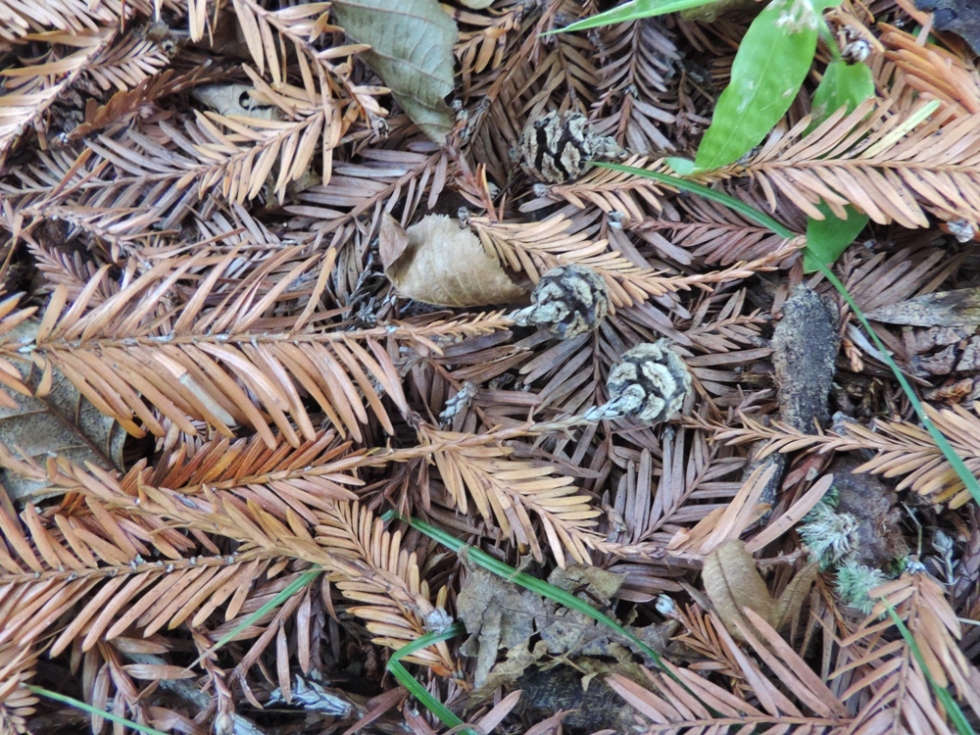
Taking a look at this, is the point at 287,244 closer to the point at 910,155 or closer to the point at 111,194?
the point at 111,194

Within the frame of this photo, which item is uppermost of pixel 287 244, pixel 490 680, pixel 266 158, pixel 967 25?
pixel 967 25

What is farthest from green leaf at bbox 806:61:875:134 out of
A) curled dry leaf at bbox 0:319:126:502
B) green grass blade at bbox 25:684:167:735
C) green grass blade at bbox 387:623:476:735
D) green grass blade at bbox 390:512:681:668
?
green grass blade at bbox 25:684:167:735

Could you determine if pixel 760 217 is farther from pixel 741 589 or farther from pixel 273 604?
pixel 273 604

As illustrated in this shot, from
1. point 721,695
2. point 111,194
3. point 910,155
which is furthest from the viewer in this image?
point 111,194

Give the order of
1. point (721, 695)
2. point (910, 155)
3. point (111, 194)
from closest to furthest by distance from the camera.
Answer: point (721, 695)
point (910, 155)
point (111, 194)

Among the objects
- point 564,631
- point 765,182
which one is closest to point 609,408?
point 564,631

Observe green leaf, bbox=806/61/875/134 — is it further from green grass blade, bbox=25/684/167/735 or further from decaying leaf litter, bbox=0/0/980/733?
green grass blade, bbox=25/684/167/735

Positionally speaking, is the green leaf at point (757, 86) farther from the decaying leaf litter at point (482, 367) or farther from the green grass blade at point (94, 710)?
the green grass blade at point (94, 710)
